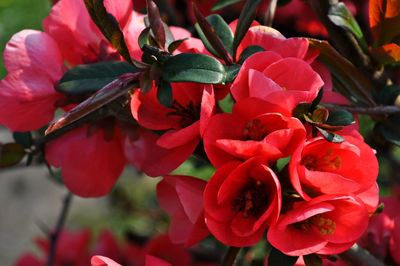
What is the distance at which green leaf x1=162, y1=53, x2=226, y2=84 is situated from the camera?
2.07 ft

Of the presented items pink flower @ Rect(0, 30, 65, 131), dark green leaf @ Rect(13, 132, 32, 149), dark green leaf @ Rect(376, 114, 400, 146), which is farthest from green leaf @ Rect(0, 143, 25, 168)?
dark green leaf @ Rect(376, 114, 400, 146)

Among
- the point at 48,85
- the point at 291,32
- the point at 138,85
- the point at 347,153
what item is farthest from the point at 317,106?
the point at 291,32

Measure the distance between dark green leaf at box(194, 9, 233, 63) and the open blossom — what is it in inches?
1.5

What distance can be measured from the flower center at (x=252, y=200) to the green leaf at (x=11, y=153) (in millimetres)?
342

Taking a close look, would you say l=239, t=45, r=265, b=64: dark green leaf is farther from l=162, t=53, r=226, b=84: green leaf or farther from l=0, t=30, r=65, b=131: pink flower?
l=0, t=30, r=65, b=131: pink flower

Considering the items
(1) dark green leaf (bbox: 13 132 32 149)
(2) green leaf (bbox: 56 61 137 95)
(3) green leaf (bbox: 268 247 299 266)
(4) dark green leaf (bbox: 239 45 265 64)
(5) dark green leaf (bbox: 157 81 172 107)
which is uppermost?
(5) dark green leaf (bbox: 157 81 172 107)

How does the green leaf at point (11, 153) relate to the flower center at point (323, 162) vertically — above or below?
below

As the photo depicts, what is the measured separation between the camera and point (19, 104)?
761 mm

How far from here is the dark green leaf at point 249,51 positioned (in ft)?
2.26

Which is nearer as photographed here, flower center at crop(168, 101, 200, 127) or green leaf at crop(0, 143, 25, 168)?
flower center at crop(168, 101, 200, 127)

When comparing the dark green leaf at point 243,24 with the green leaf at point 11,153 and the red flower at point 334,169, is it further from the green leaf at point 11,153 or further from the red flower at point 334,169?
the green leaf at point 11,153

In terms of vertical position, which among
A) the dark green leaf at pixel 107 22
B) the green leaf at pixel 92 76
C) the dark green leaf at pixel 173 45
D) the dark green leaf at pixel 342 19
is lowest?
the dark green leaf at pixel 342 19

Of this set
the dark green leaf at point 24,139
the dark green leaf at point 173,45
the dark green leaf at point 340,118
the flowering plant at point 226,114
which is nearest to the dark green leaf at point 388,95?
the flowering plant at point 226,114

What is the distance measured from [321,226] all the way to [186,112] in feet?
0.57
